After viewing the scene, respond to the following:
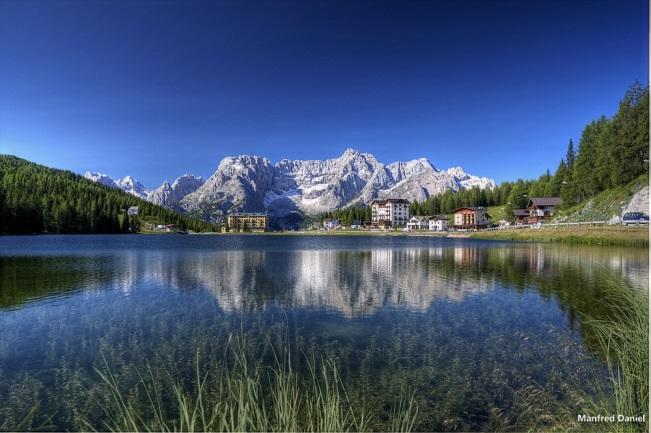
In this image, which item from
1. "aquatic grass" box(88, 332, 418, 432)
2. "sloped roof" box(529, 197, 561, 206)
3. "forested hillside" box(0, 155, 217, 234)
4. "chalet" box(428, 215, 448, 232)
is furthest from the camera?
"chalet" box(428, 215, 448, 232)

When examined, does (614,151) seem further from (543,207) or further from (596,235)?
(543,207)

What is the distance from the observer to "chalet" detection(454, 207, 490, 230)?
544ft

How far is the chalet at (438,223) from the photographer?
185m

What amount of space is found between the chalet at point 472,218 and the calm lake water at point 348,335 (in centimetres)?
14394

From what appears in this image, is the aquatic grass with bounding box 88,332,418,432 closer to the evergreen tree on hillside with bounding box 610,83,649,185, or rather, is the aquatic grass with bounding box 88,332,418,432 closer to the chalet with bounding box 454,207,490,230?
the evergreen tree on hillside with bounding box 610,83,649,185

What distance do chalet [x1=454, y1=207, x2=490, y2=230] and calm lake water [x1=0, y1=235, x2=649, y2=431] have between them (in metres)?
144

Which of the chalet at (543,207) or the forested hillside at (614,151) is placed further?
the chalet at (543,207)

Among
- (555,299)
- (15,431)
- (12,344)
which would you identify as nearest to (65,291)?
(12,344)

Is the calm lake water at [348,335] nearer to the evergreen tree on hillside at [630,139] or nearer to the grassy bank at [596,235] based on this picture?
the grassy bank at [596,235]

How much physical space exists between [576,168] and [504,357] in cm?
11421

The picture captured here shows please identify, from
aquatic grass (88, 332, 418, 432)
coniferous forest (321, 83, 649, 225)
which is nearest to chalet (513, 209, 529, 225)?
coniferous forest (321, 83, 649, 225)

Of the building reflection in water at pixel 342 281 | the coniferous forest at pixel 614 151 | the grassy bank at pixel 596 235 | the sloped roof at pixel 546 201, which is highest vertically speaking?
the coniferous forest at pixel 614 151

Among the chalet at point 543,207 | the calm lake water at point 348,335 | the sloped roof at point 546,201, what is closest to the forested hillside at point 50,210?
the calm lake water at point 348,335

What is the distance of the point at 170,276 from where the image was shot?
3312 centimetres
